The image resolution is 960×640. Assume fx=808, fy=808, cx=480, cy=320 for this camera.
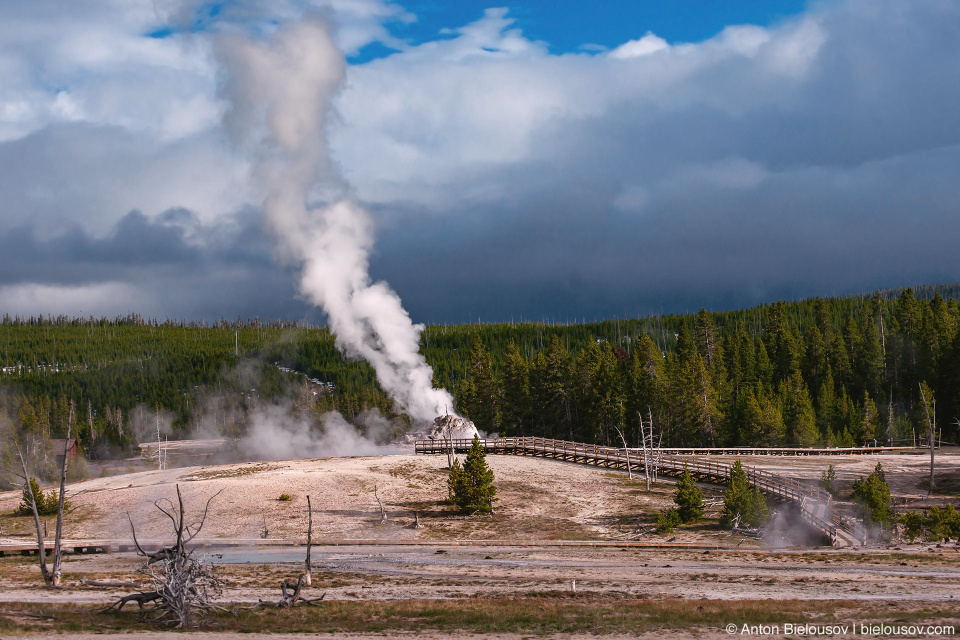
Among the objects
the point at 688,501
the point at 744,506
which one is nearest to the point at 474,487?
the point at 688,501

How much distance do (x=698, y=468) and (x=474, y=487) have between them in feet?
65.3

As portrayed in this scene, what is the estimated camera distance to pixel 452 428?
80188 millimetres

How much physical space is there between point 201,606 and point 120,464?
3744 inches

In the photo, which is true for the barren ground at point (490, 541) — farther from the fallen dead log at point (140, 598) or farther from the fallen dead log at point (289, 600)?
the fallen dead log at point (140, 598)

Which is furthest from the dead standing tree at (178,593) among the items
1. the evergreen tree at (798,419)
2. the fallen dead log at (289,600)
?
the evergreen tree at (798,419)

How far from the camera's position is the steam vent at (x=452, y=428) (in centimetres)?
7964

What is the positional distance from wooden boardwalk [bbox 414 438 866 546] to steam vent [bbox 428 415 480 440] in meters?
2.07

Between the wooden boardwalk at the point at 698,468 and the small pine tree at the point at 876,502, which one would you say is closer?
the small pine tree at the point at 876,502

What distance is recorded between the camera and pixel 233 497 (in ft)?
169

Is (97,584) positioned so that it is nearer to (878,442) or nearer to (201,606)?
(201,606)

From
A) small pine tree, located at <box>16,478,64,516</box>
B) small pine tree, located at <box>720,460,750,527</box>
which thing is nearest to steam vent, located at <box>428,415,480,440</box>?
small pine tree, located at <box>16,478,64,516</box>

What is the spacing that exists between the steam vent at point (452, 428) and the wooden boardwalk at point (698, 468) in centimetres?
207

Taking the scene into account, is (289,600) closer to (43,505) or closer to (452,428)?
(43,505)

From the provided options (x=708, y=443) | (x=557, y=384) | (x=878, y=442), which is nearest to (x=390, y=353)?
(x=557, y=384)
